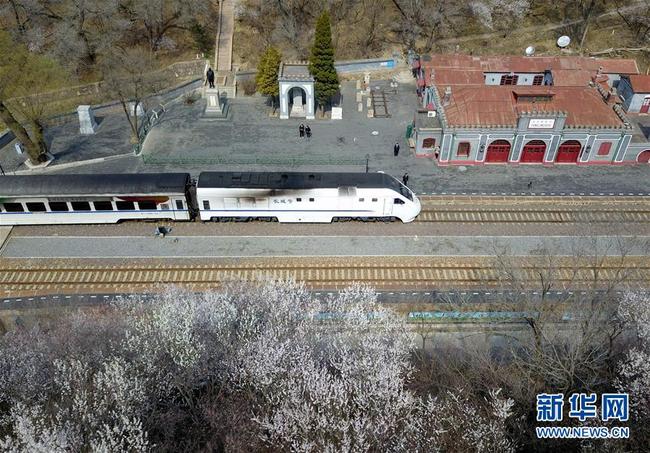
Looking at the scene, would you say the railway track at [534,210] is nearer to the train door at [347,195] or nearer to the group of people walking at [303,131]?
the train door at [347,195]

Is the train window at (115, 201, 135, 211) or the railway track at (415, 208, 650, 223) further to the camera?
the railway track at (415, 208, 650, 223)

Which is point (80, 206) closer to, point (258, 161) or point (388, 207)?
point (258, 161)

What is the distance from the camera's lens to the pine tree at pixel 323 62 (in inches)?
2267

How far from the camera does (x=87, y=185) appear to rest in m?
44.8

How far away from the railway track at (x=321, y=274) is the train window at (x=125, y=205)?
16.9 ft

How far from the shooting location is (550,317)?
3759 cm

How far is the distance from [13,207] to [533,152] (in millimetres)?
47206

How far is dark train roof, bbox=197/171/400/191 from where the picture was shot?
1750 inches

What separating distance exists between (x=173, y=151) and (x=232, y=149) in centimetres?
594

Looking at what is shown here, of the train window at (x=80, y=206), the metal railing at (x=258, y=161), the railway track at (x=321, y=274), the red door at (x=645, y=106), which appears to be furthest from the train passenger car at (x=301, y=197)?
the red door at (x=645, y=106)

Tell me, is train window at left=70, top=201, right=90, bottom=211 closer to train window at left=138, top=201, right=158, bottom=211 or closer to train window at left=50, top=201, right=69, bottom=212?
train window at left=50, top=201, right=69, bottom=212

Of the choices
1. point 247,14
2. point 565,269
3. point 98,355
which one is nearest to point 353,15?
point 247,14

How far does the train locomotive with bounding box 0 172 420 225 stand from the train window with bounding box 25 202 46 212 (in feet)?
0.27

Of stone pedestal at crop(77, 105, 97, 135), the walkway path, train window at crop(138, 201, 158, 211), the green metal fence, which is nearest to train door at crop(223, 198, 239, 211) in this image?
train window at crop(138, 201, 158, 211)
